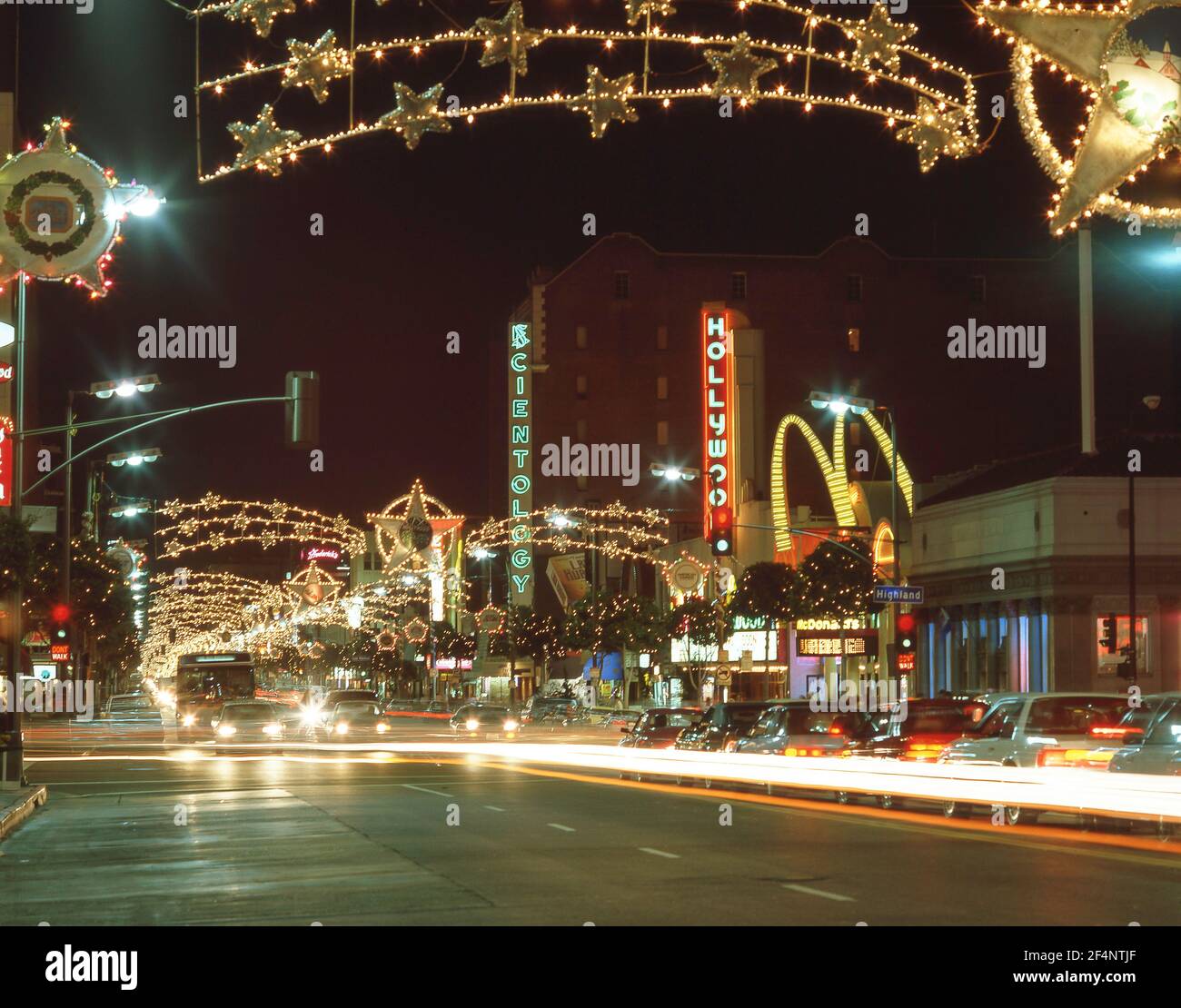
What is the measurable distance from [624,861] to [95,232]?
9152mm

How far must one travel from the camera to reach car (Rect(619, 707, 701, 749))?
43.1m

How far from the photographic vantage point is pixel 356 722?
204ft

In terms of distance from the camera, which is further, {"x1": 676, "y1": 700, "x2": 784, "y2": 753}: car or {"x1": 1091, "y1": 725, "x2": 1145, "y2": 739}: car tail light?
{"x1": 676, "y1": 700, "x2": 784, "y2": 753}: car

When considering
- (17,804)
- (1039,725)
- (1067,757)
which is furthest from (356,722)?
(1067,757)

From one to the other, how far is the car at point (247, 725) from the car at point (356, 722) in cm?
664

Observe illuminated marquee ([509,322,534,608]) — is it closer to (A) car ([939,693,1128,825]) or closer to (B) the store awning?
(B) the store awning

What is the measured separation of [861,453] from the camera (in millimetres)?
86938

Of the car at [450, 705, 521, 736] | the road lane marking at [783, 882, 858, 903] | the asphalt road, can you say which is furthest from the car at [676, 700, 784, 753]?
the car at [450, 705, 521, 736]

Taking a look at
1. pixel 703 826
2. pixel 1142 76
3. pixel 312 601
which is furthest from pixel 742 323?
pixel 1142 76

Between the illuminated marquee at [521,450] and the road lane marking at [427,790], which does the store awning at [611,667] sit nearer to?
the illuminated marquee at [521,450]

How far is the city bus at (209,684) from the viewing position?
62.8m

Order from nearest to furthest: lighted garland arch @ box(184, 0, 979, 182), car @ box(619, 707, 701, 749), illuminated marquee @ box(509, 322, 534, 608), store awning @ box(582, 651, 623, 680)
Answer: lighted garland arch @ box(184, 0, 979, 182)
car @ box(619, 707, 701, 749)
store awning @ box(582, 651, 623, 680)
illuminated marquee @ box(509, 322, 534, 608)

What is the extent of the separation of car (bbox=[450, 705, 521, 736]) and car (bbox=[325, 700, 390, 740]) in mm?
3329
